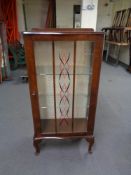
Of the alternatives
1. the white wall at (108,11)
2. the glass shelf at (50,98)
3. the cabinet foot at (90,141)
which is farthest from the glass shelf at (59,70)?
the white wall at (108,11)

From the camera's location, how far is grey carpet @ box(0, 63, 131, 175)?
5.36 feet

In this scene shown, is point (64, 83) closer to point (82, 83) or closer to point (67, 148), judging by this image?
point (82, 83)

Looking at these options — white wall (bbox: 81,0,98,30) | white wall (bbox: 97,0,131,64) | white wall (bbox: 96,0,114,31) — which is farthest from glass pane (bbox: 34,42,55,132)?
white wall (bbox: 96,0,114,31)

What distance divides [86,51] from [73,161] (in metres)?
1.13

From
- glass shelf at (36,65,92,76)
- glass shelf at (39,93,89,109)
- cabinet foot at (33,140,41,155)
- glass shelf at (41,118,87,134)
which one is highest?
glass shelf at (36,65,92,76)

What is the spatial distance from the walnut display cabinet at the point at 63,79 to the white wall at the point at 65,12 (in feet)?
17.9

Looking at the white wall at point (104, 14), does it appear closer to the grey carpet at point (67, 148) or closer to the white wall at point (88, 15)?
the white wall at point (88, 15)

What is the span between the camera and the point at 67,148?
189 centimetres

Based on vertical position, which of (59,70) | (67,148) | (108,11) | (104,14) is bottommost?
(67,148)

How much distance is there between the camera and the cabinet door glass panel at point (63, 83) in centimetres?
137

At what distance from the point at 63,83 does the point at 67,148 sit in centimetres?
81

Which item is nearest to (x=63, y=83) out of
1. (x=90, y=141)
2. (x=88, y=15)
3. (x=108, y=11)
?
(x=90, y=141)

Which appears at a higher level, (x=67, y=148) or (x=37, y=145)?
(x=37, y=145)

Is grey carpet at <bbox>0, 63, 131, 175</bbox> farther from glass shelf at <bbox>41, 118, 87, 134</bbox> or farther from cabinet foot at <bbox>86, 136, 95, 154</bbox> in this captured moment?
glass shelf at <bbox>41, 118, 87, 134</bbox>
